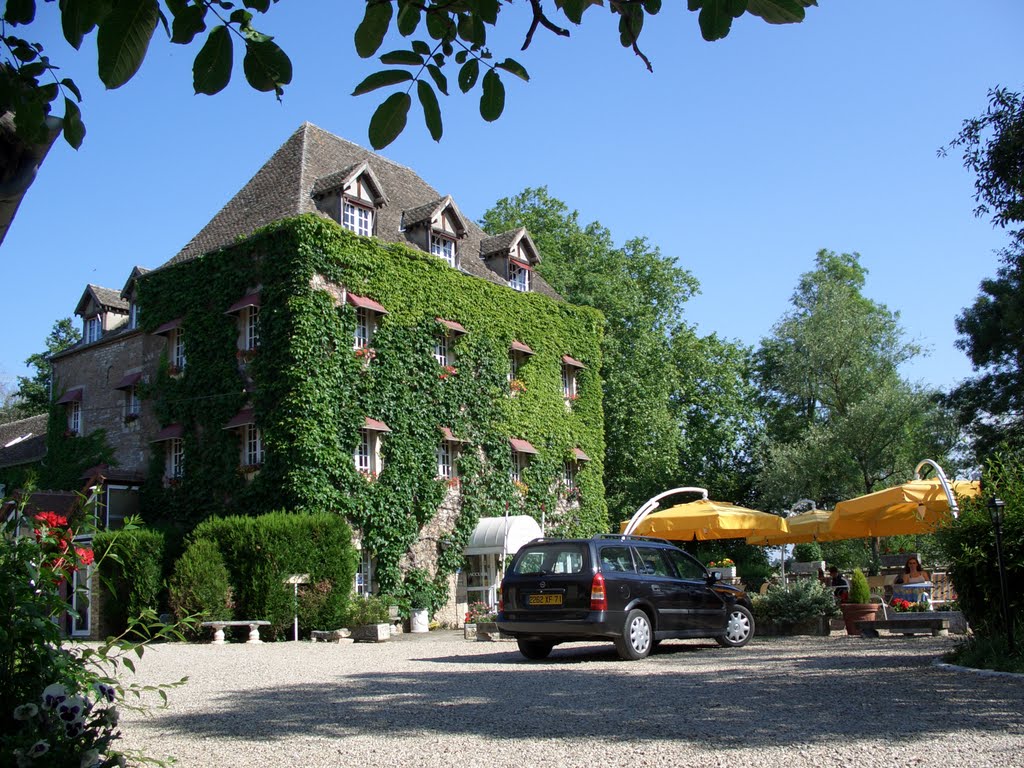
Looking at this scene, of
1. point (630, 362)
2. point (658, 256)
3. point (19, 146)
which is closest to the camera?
point (19, 146)

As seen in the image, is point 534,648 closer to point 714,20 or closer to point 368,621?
point 368,621

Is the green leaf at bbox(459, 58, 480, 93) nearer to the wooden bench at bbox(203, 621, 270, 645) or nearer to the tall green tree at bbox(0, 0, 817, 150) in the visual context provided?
the tall green tree at bbox(0, 0, 817, 150)

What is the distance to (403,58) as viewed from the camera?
3408mm

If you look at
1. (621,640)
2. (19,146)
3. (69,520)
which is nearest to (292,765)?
(69,520)

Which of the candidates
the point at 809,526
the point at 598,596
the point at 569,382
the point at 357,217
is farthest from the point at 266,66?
the point at 569,382

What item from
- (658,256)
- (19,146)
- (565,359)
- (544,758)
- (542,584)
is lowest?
(544,758)

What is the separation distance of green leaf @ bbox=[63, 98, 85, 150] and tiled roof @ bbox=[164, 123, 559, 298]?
83.1 ft

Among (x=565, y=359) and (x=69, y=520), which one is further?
(x=565, y=359)

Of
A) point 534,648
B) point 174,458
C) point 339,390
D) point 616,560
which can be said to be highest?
point 339,390

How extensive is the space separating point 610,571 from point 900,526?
317 inches

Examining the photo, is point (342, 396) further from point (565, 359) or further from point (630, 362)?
point (630, 362)

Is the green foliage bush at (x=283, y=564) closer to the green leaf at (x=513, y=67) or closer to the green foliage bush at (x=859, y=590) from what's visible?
the green foliage bush at (x=859, y=590)

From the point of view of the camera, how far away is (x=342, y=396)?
26.5 meters

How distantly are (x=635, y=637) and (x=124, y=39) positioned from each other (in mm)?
12660
